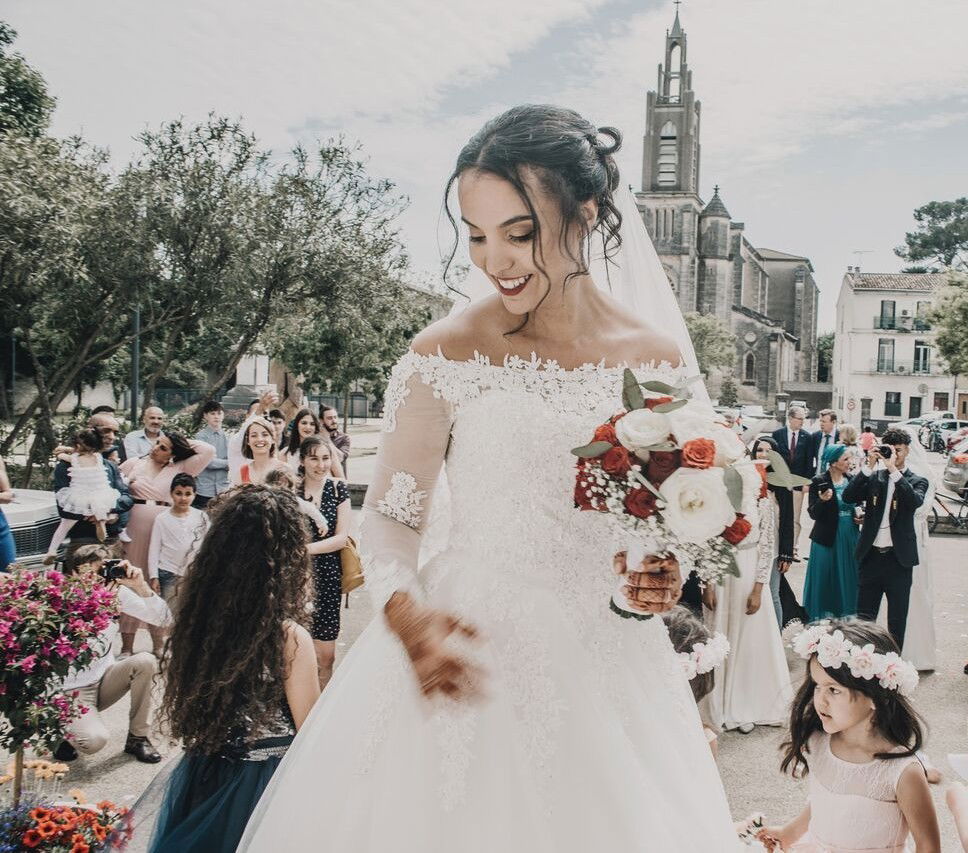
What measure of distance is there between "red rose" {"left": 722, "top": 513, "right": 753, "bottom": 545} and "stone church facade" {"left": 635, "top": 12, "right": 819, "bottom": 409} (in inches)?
2655

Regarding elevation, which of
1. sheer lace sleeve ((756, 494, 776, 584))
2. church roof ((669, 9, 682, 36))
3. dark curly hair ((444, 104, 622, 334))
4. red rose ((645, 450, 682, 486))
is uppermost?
church roof ((669, 9, 682, 36))

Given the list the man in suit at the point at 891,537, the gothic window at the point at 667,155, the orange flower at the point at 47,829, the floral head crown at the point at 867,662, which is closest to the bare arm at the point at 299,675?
the orange flower at the point at 47,829

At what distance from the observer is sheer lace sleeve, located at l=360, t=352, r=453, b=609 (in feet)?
6.70

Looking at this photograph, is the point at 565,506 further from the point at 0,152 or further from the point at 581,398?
the point at 0,152

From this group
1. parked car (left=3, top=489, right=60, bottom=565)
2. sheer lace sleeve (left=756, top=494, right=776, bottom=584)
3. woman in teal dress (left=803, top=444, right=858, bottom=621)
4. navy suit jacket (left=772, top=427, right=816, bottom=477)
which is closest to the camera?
sheer lace sleeve (left=756, top=494, right=776, bottom=584)

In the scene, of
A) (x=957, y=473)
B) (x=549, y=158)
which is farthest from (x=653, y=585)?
(x=957, y=473)

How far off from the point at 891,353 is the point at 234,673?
60.5 meters

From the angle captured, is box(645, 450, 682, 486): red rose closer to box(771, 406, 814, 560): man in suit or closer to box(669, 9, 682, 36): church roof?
box(771, 406, 814, 560): man in suit

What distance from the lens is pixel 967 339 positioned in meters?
32.9

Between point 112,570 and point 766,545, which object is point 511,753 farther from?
point 766,545

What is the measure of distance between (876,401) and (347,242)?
162 feet

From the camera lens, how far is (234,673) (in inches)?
105

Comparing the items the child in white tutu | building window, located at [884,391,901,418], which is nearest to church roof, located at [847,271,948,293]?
building window, located at [884,391,901,418]

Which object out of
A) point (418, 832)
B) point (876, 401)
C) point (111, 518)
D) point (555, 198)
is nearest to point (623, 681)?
point (418, 832)
